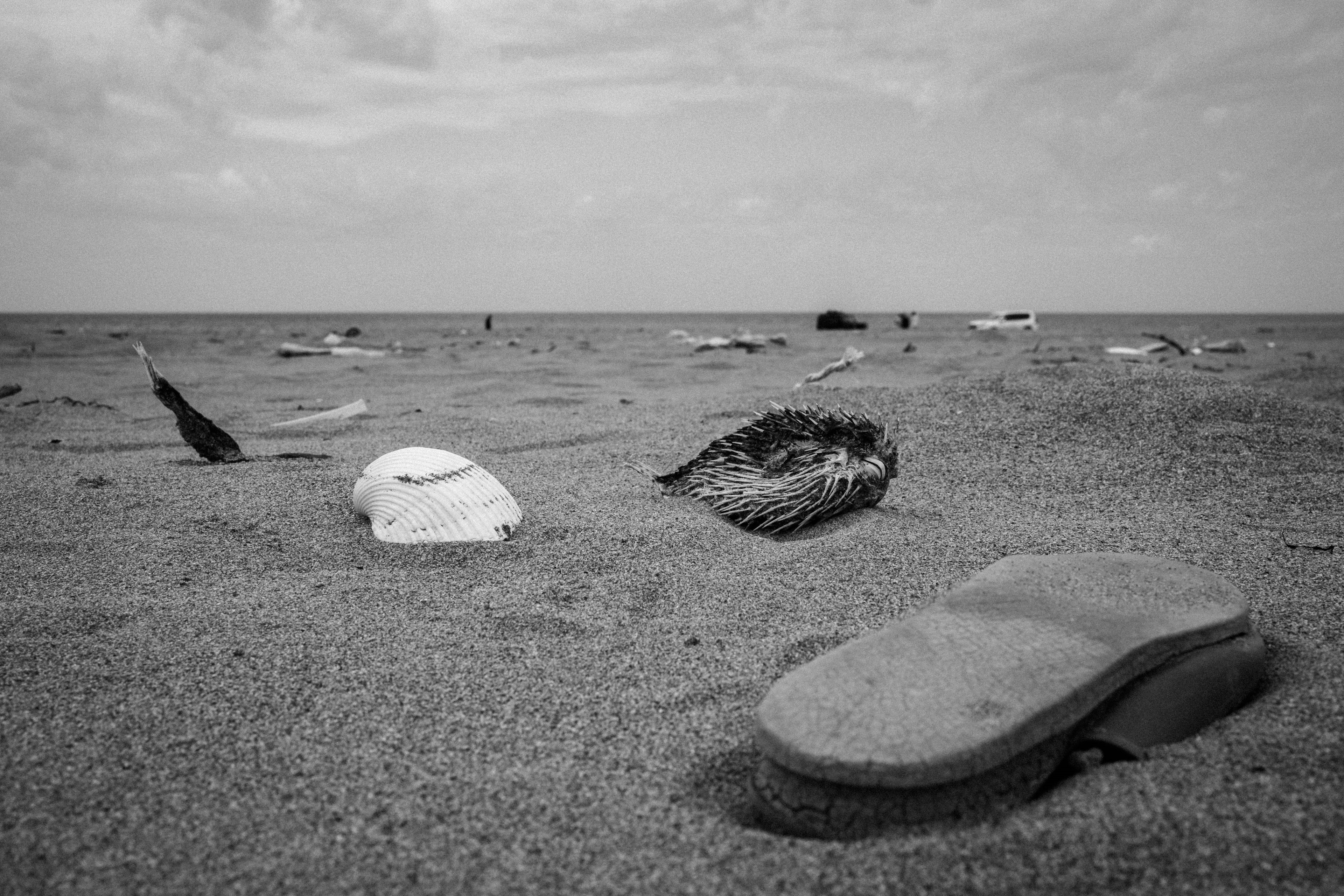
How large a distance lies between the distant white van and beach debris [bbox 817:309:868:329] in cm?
364

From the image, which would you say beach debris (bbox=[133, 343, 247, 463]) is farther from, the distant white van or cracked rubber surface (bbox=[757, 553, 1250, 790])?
the distant white van

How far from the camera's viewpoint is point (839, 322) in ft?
94.2

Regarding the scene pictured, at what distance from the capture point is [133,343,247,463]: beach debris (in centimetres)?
517

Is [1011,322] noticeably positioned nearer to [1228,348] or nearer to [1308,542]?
[1228,348]

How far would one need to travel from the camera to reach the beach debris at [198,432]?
17.0 ft

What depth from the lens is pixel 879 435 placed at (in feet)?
13.3

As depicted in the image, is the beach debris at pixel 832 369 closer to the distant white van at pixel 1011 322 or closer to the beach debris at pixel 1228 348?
the beach debris at pixel 1228 348

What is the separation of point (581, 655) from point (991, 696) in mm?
1148

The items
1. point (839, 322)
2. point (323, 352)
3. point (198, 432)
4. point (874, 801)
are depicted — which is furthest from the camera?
point (839, 322)

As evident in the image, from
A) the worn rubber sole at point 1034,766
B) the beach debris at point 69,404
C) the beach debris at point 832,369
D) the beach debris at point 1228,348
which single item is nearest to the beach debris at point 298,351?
the beach debris at point 69,404

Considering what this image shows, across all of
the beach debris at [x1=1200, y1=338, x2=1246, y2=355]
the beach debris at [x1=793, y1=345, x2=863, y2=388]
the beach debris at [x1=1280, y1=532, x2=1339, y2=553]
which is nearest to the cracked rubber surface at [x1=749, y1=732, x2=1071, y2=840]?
the beach debris at [x1=1280, y1=532, x2=1339, y2=553]

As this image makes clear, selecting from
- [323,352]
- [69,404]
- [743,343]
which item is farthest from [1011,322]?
[69,404]

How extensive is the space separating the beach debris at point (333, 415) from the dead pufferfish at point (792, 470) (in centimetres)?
388

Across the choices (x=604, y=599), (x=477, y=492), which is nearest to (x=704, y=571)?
(x=604, y=599)
